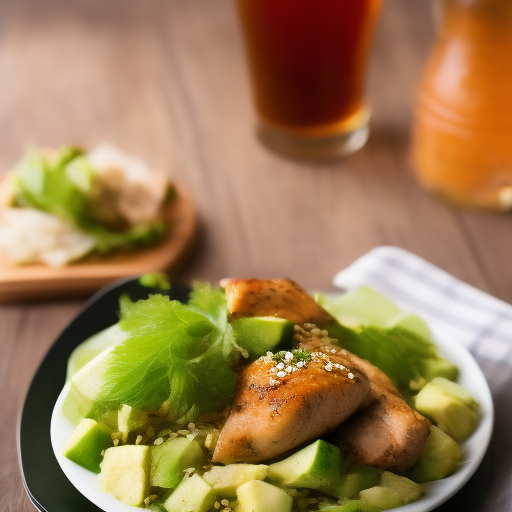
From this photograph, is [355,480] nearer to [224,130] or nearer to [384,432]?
[384,432]

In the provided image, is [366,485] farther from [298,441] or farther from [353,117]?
[353,117]

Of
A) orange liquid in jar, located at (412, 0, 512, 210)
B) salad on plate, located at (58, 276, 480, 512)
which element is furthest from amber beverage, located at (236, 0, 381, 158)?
salad on plate, located at (58, 276, 480, 512)

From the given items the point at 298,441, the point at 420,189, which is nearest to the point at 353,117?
the point at 420,189

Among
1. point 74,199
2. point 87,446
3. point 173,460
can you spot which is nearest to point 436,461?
point 173,460

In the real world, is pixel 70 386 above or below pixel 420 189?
above

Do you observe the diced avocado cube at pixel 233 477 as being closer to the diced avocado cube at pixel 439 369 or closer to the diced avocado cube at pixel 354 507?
the diced avocado cube at pixel 354 507
